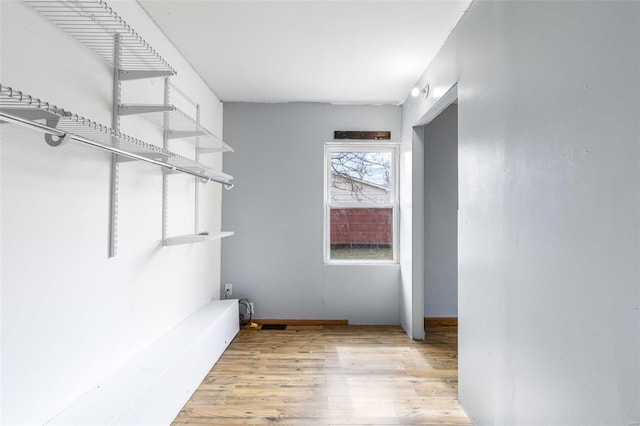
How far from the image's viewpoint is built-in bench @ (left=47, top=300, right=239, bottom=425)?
1.39 metres

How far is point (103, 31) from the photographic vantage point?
144 centimetres

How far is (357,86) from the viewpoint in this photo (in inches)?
121

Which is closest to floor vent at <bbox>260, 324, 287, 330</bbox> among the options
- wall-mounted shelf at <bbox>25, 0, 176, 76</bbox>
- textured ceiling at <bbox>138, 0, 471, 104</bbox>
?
textured ceiling at <bbox>138, 0, 471, 104</bbox>

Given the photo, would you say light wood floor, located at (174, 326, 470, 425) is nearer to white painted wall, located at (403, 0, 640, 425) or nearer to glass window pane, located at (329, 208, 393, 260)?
white painted wall, located at (403, 0, 640, 425)

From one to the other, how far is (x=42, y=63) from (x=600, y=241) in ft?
6.69

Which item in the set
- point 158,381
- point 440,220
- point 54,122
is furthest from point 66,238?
point 440,220

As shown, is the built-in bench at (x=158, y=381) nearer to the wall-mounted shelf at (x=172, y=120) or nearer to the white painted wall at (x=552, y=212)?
the wall-mounted shelf at (x=172, y=120)

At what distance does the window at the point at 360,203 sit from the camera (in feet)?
12.0

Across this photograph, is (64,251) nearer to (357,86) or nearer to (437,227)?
(357,86)

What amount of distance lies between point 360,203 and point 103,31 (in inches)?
107

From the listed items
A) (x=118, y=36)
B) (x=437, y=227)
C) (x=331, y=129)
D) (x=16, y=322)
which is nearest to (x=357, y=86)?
(x=331, y=129)

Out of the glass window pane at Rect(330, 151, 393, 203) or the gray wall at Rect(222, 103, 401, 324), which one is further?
the glass window pane at Rect(330, 151, 393, 203)

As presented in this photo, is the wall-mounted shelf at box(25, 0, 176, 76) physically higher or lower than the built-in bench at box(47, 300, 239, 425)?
higher

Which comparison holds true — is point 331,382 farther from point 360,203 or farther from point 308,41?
point 308,41
